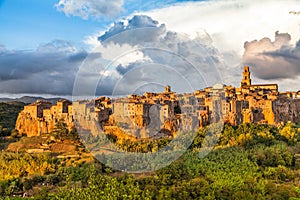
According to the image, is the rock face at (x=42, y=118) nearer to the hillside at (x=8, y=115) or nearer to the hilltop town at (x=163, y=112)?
the hilltop town at (x=163, y=112)

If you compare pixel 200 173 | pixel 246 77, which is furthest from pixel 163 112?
pixel 246 77

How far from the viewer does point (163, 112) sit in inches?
833

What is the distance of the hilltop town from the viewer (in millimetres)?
19578

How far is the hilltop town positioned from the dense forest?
1.69m

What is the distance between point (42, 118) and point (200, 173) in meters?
16.3

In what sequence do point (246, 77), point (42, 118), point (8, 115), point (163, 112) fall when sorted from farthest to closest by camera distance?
point (246, 77), point (8, 115), point (42, 118), point (163, 112)

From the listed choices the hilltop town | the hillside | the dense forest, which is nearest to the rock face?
the hilltop town

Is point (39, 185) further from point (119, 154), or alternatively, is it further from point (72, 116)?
point (72, 116)

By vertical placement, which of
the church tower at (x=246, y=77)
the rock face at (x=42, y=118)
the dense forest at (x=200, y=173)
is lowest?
the dense forest at (x=200, y=173)

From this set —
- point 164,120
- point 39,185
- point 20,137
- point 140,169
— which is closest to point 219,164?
point 140,169

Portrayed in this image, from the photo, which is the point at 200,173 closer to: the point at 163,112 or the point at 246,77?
the point at 163,112

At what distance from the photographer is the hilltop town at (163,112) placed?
19578 millimetres

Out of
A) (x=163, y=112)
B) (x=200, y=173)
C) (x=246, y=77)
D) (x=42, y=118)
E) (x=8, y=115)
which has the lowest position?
(x=200, y=173)

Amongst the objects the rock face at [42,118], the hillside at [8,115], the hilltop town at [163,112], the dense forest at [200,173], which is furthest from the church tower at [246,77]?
the hillside at [8,115]
